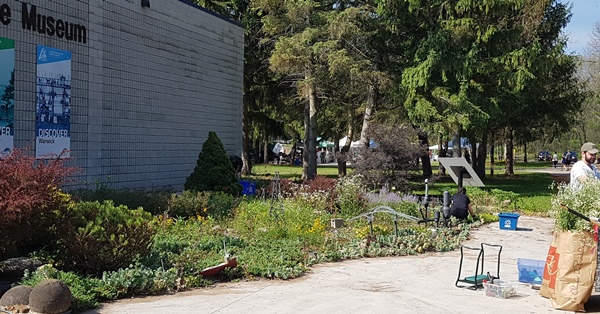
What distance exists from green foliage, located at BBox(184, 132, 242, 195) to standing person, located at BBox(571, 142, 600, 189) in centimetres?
1002

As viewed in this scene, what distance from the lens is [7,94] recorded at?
43.6 ft

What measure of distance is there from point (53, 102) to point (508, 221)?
1134 centimetres

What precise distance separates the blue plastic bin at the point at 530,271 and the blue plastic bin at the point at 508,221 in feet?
20.4

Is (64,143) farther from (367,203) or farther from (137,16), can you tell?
(367,203)

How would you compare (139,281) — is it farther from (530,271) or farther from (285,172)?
(285,172)

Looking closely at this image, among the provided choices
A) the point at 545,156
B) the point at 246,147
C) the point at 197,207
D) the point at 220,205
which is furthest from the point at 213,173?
the point at 545,156

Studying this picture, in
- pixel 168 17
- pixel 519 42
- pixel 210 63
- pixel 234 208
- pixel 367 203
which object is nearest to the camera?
pixel 234 208

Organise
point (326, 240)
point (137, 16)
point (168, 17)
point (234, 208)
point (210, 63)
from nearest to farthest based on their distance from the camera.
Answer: point (326, 240) → point (234, 208) → point (137, 16) → point (168, 17) → point (210, 63)

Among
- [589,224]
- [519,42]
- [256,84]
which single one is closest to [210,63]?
[256,84]

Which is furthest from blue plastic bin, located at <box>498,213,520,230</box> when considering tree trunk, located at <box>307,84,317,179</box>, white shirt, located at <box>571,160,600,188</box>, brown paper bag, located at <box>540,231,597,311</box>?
tree trunk, located at <box>307,84,317,179</box>

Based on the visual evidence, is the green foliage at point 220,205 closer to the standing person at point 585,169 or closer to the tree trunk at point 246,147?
the standing person at point 585,169

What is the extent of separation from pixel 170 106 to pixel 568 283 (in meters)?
14.4

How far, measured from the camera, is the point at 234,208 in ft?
46.5

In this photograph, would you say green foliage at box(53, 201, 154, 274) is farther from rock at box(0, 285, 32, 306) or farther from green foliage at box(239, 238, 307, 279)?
green foliage at box(239, 238, 307, 279)
